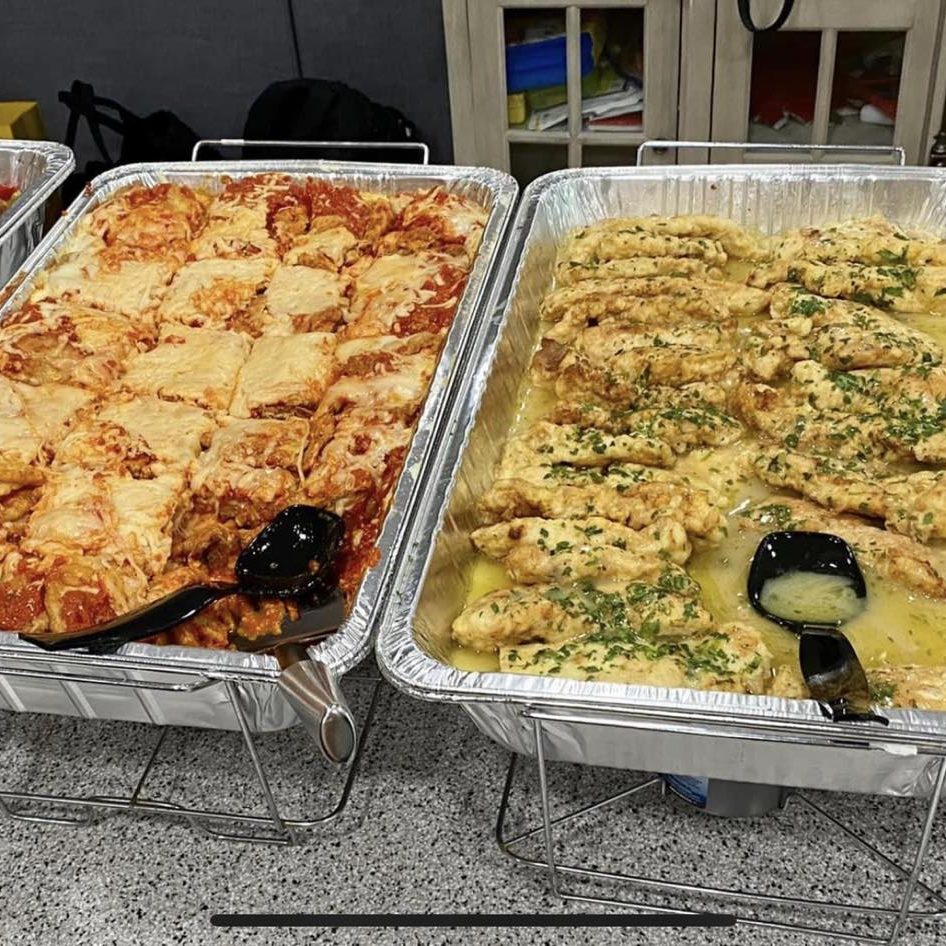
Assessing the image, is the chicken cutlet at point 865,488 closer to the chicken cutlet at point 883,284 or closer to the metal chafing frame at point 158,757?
the chicken cutlet at point 883,284

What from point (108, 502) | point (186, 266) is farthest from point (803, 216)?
point (108, 502)

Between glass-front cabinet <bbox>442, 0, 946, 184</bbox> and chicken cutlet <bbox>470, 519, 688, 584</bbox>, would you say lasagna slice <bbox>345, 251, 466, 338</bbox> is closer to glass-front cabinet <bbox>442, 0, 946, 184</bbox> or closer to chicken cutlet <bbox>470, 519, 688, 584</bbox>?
chicken cutlet <bbox>470, 519, 688, 584</bbox>

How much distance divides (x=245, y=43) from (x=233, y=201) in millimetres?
1343

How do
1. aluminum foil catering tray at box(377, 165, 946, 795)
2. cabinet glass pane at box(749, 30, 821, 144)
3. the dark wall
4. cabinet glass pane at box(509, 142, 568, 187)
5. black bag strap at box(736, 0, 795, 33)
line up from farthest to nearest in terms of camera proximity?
the dark wall
cabinet glass pane at box(509, 142, 568, 187)
cabinet glass pane at box(749, 30, 821, 144)
black bag strap at box(736, 0, 795, 33)
aluminum foil catering tray at box(377, 165, 946, 795)

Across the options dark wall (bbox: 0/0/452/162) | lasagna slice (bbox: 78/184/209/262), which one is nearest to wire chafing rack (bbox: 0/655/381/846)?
lasagna slice (bbox: 78/184/209/262)

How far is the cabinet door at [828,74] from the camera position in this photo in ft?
8.75

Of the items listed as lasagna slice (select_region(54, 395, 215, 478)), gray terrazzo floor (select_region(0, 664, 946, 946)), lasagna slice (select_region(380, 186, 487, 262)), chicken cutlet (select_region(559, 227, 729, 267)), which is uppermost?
lasagna slice (select_region(380, 186, 487, 262))

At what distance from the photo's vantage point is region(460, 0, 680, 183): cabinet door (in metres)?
2.87

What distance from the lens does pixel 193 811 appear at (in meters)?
1.62

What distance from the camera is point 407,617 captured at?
5.01 feet

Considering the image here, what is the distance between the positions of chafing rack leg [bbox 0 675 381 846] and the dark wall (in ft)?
8.60

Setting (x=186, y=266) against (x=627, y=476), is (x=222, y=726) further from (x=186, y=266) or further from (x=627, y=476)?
(x=186, y=266)

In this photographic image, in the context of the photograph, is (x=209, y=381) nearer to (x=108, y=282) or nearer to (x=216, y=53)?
(x=108, y=282)

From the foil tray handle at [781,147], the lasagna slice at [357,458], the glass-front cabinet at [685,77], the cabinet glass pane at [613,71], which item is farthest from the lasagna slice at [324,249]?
the cabinet glass pane at [613,71]
